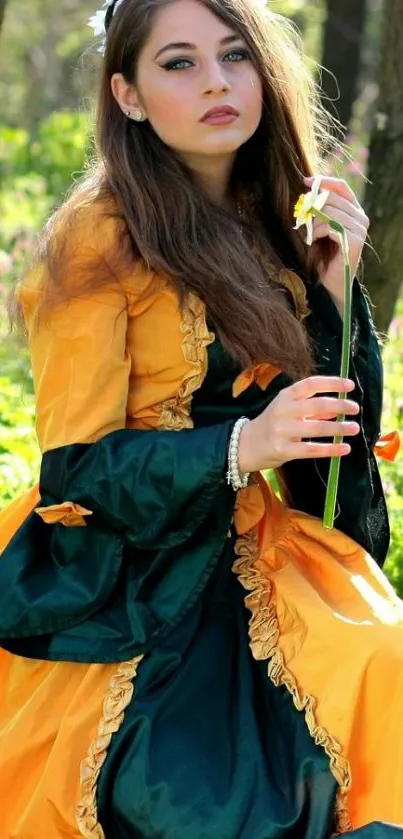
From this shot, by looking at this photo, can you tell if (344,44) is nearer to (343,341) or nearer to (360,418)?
(360,418)

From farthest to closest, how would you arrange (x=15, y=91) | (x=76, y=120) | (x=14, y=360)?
(x=15, y=91) → (x=76, y=120) → (x=14, y=360)

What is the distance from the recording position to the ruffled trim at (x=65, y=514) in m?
2.44

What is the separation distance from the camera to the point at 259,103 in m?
2.70

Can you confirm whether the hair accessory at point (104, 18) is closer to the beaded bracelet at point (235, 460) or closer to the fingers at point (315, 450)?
the beaded bracelet at point (235, 460)

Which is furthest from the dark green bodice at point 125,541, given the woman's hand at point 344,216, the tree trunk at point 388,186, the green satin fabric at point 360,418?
the tree trunk at point 388,186

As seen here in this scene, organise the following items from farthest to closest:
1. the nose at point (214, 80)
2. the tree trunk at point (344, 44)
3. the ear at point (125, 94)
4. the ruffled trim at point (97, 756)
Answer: the tree trunk at point (344, 44) < the ear at point (125, 94) < the nose at point (214, 80) < the ruffled trim at point (97, 756)

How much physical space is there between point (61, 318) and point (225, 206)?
485 millimetres

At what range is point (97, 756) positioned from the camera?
2.34 meters

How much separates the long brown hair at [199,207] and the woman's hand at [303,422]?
0.29m

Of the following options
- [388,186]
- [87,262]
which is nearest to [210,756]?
[87,262]

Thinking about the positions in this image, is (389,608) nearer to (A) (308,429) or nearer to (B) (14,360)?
(A) (308,429)

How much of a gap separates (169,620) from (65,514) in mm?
266

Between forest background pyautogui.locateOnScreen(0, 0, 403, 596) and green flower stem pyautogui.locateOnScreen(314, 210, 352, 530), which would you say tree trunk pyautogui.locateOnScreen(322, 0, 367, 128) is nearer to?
forest background pyautogui.locateOnScreen(0, 0, 403, 596)

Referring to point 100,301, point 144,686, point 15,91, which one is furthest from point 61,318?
point 15,91
